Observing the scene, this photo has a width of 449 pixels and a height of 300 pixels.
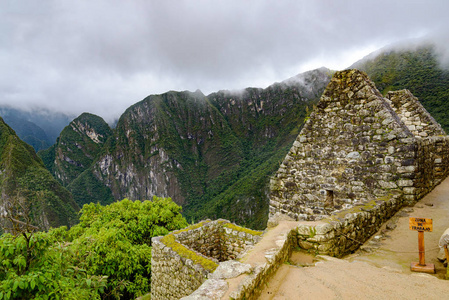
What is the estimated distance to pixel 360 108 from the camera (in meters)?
4.94

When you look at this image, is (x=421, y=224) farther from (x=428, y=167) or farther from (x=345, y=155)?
(x=428, y=167)

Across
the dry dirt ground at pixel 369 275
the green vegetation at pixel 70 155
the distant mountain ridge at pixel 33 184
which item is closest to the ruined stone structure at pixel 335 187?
the dry dirt ground at pixel 369 275

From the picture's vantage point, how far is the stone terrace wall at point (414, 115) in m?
7.64

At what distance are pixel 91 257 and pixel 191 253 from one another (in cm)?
332

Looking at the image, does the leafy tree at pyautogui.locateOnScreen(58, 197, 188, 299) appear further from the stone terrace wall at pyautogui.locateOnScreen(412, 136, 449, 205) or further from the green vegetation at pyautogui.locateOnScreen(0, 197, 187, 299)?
the stone terrace wall at pyautogui.locateOnScreen(412, 136, 449, 205)

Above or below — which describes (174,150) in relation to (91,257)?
below

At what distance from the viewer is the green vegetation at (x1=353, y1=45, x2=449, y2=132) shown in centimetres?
4229

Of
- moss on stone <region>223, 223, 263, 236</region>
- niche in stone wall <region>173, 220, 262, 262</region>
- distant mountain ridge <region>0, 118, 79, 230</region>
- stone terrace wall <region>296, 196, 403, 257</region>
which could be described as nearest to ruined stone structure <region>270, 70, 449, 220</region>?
stone terrace wall <region>296, 196, 403, 257</region>

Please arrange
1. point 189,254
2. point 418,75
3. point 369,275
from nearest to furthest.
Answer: point 369,275 → point 189,254 → point 418,75

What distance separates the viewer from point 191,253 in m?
4.42

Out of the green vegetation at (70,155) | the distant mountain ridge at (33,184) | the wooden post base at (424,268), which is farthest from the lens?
the green vegetation at (70,155)

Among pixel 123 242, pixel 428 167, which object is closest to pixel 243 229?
pixel 428 167

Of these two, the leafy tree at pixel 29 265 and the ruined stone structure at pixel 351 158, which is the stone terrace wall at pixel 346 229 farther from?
the leafy tree at pixel 29 265

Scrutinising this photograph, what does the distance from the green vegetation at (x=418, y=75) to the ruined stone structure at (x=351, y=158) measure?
34902mm
